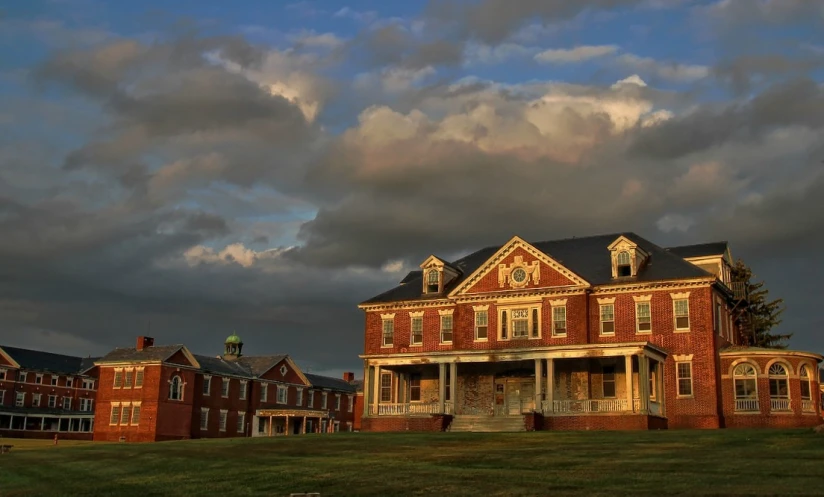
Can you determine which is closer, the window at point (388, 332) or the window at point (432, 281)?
the window at point (432, 281)

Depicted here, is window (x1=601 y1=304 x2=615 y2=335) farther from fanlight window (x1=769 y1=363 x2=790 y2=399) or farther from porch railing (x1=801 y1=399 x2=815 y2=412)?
porch railing (x1=801 y1=399 x2=815 y2=412)

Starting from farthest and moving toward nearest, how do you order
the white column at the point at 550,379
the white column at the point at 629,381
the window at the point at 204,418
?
the window at the point at 204,418 → the white column at the point at 550,379 → the white column at the point at 629,381

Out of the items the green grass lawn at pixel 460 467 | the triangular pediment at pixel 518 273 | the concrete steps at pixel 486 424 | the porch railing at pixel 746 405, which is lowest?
the green grass lawn at pixel 460 467

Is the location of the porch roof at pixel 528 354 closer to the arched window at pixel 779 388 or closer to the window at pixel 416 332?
the window at pixel 416 332

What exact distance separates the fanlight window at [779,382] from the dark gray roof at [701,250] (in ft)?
29.5

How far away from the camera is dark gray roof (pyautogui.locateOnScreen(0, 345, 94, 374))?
92.8 metres

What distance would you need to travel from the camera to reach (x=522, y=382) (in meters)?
49.1

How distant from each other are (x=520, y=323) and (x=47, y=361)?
67488mm

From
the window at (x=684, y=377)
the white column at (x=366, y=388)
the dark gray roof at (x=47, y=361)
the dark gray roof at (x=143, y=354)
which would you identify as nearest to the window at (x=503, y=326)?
the white column at (x=366, y=388)

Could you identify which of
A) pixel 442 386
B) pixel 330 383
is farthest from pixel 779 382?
pixel 330 383

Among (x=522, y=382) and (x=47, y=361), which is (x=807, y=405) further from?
(x=47, y=361)

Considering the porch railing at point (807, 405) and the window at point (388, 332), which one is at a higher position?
the window at point (388, 332)

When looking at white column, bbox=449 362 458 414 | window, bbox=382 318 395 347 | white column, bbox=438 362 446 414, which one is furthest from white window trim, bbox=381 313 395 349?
white column, bbox=449 362 458 414

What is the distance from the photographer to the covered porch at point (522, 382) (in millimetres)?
43625
